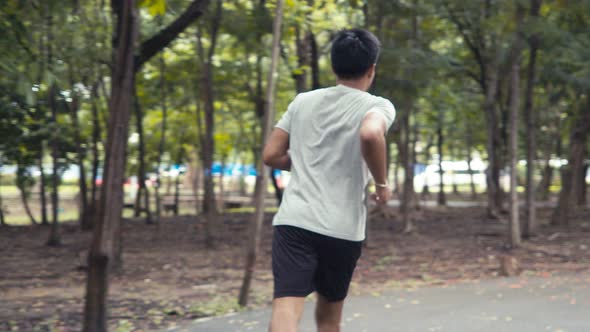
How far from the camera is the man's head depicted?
3.59 m

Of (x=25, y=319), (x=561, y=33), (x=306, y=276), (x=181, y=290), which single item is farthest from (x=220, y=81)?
(x=306, y=276)

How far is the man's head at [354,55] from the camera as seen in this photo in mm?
3588

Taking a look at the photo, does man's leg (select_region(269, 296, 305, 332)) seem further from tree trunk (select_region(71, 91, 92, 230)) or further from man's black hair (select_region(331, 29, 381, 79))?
tree trunk (select_region(71, 91, 92, 230))

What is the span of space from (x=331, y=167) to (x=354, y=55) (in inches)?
19.9

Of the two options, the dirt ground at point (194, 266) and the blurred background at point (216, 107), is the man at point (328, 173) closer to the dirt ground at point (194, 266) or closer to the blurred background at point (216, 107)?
the blurred background at point (216, 107)

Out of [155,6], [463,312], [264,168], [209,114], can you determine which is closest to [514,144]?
[209,114]

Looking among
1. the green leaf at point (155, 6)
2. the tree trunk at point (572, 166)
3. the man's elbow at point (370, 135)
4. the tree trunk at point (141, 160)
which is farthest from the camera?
the tree trunk at point (141, 160)

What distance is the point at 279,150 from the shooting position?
3.71m

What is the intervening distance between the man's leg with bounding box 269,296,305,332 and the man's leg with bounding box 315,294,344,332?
0.34 metres

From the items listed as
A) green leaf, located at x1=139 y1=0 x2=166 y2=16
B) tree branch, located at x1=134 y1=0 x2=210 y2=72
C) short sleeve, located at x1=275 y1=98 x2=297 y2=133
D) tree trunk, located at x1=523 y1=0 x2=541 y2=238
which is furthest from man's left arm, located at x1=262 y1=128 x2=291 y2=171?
tree trunk, located at x1=523 y1=0 x2=541 y2=238

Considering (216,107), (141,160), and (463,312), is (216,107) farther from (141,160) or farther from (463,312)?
(463,312)

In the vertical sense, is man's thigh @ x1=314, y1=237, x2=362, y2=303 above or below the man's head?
below

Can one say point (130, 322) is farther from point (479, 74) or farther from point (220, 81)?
point (479, 74)

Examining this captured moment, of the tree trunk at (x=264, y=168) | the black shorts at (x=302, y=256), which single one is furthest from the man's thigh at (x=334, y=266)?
the tree trunk at (x=264, y=168)
